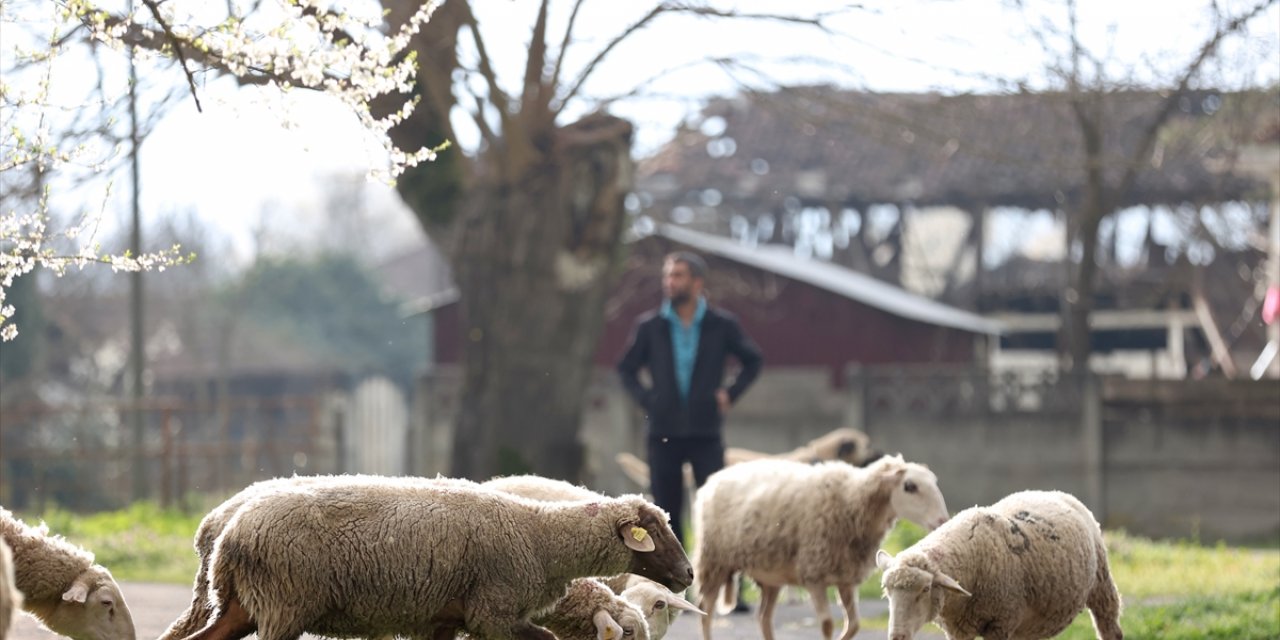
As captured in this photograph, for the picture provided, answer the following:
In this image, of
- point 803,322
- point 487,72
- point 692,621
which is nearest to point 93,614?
point 692,621

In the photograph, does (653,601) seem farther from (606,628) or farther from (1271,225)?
(1271,225)

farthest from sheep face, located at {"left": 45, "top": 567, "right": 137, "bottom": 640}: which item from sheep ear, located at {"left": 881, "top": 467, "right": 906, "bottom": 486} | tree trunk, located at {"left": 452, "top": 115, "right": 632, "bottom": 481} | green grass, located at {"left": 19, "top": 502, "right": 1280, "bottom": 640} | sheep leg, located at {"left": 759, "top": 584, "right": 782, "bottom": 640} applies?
tree trunk, located at {"left": 452, "top": 115, "right": 632, "bottom": 481}

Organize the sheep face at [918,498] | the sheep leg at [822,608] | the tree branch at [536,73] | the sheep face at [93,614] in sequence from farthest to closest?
the tree branch at [536,73], the sheep leg at [822,608], the sheep face at [918,498], the sheep face at [93,614]

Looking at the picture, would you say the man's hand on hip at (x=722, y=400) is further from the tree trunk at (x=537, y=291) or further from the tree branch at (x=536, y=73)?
the tree branch at (x=536, y=73)

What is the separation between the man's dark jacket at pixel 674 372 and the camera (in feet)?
40.1

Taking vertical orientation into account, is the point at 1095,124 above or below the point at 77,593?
above

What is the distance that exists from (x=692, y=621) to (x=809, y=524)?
75.4 inches

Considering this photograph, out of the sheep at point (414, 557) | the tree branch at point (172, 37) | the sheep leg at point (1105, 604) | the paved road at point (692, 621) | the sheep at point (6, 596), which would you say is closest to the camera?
the sheep at point (6, 596)

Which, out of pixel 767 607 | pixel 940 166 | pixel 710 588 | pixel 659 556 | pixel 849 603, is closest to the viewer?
pixel 659 556

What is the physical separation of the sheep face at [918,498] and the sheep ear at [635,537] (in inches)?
101

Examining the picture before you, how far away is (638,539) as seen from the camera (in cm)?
762

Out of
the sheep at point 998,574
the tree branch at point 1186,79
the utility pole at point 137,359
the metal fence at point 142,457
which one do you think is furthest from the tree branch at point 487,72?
the sheep at point 998,574

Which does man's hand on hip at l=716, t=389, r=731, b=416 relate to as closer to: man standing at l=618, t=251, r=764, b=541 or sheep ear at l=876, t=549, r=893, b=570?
man standing at l=618, t=251, r=764, b=541

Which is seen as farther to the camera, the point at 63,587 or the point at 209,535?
the point at 209,535
